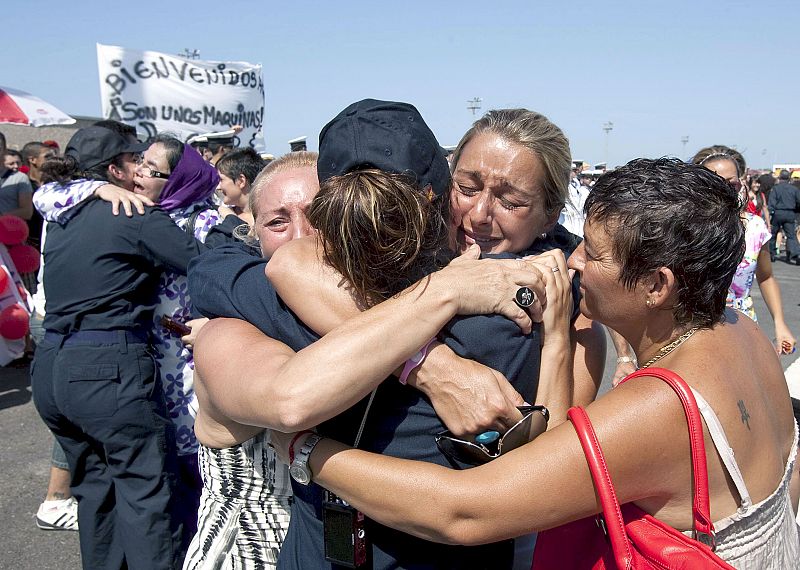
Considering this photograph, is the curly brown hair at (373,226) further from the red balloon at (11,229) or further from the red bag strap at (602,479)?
the red balloon at (11,229)

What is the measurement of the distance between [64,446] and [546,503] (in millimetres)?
2704

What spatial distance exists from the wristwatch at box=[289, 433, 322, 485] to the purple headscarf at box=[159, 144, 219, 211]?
2678 mm

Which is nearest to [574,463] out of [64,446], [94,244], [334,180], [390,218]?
[390,218]

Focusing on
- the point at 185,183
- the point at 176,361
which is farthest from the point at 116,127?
the point at 176,361

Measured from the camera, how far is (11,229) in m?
6.28

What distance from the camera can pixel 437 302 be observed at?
128 cm

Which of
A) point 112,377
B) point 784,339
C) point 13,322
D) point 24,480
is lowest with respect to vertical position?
point 24,480

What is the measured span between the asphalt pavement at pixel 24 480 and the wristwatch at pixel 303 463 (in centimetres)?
284

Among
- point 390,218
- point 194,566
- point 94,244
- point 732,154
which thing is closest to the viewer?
point 390,218

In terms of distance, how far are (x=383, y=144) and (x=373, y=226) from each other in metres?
0.17

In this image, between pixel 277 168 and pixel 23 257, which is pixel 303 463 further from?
pixel 23 257

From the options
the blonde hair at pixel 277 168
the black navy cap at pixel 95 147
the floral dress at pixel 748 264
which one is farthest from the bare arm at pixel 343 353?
the floral dress at pixel 748 264

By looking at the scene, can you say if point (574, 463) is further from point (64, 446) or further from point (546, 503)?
point (64, 446)

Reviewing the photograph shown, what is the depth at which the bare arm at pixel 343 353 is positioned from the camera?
1.20 metres
